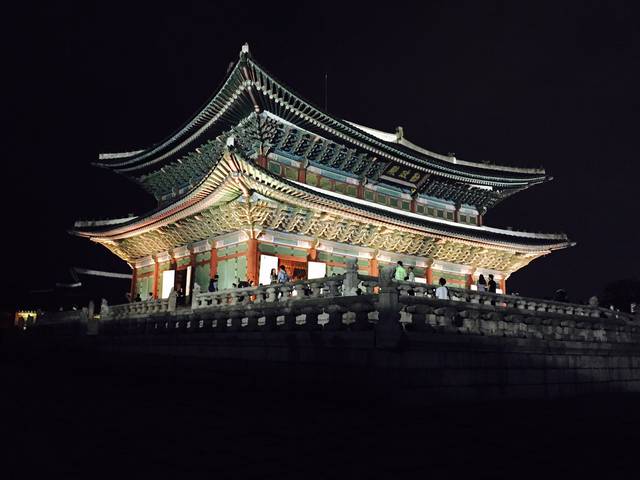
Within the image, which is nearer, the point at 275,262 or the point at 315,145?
the point at 275,262

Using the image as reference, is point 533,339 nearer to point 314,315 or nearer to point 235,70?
point 314,315

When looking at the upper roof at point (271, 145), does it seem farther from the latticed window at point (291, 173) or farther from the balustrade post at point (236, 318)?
the balustrade post at point (236, 318)

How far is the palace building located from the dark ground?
10446 mm

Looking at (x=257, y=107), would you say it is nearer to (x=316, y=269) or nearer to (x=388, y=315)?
(x=316, y=269)

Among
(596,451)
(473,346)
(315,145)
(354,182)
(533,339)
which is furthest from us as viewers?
(354,182)

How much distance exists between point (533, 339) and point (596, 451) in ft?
23.0

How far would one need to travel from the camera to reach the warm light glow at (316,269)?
24.7m

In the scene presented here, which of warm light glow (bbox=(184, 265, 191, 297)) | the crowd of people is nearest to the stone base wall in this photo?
the crowd of people

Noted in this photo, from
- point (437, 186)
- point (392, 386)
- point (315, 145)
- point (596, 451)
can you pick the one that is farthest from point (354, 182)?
point (596, 451)

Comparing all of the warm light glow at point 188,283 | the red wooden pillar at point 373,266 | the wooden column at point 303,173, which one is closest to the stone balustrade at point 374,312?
the warm light glow at point 188,283

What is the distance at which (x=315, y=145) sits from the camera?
25469mm

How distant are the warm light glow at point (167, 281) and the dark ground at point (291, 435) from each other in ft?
49.7

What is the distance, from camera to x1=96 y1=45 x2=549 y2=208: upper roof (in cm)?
2223

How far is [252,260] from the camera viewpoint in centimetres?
2252
